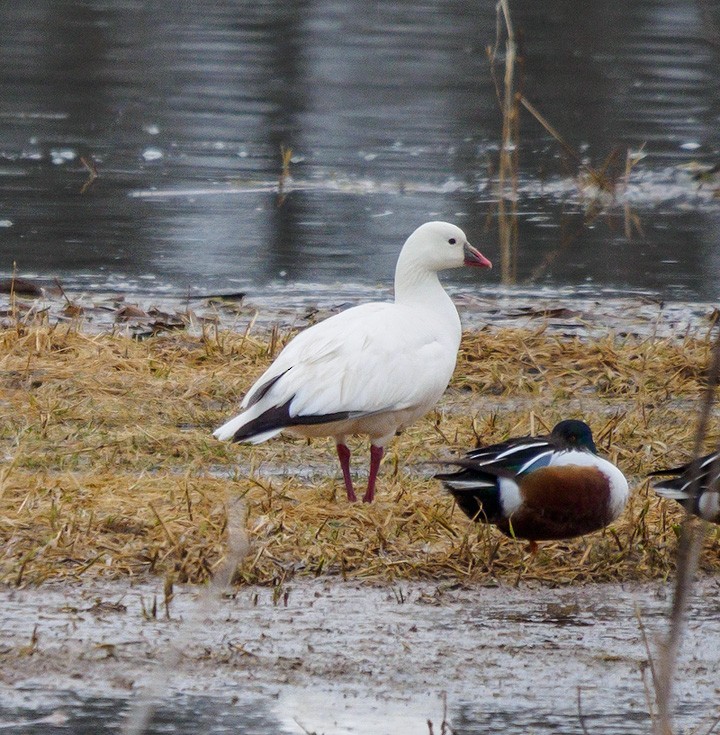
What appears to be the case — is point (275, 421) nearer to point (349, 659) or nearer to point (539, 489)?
point (539, 489)

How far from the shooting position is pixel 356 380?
5.49 metres

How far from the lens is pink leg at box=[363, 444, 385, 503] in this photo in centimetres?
550

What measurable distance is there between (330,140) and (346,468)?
870cm

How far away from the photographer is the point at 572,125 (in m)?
14.9

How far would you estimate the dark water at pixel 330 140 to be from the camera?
395 inches

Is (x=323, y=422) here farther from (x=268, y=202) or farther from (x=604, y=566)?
(x=268, y=202)

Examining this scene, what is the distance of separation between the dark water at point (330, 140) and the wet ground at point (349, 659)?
266 centimetres

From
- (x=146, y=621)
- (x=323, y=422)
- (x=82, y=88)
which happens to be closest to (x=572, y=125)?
(x=82, y=88)

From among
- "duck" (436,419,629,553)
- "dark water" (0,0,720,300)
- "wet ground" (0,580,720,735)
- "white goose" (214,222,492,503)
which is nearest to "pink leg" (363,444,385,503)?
"white goose" (214,222,492,503)

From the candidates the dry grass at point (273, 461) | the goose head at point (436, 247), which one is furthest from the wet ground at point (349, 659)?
the goose head at point (436, 247)

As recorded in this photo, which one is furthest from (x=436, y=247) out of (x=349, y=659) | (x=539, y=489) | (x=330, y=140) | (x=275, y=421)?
(x=330, y=140)

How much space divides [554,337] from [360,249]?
2683 mm

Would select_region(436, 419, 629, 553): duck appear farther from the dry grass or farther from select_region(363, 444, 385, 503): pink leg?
select_region(363, 444, 385, 503): pink leg

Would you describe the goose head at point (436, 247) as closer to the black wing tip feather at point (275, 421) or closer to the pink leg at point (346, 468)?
the pink leg at point (346, 468)
